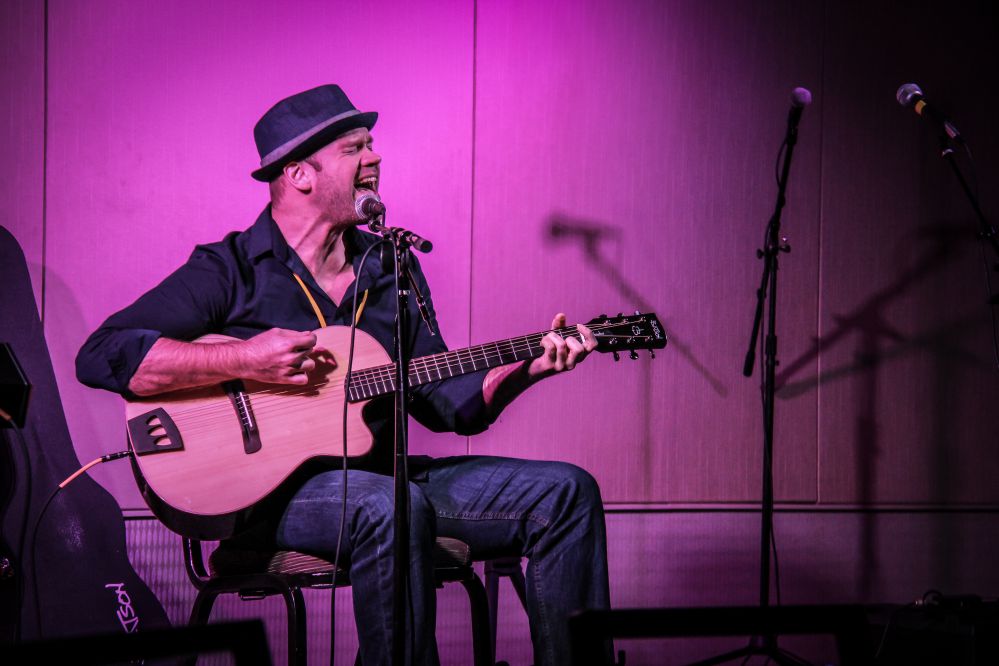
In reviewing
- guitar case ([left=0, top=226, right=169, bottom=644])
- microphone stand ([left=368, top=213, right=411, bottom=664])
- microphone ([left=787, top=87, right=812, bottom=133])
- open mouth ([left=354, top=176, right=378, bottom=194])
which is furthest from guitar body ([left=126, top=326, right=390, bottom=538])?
microphone ([left=787, top=87, right=812, bottom=133])

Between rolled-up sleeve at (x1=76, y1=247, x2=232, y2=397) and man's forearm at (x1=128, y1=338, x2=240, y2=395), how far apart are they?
0.09 feet

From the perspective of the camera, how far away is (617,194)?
340 cm

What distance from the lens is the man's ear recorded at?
260 cm

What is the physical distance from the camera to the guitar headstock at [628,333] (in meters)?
2.32

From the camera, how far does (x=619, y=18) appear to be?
3.43 meters

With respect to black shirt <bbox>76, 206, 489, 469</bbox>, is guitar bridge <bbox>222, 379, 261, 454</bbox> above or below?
below

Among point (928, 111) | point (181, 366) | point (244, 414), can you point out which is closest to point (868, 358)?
point (928, 111)

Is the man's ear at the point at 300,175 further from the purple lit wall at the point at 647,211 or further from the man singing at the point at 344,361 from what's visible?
the purple lit wall at the point at 647,211

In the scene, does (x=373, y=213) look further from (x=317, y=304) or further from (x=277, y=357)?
(x=317, y=304)

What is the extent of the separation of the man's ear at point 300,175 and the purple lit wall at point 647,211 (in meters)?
0.54

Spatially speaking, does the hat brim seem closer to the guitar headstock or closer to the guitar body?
the guitar body

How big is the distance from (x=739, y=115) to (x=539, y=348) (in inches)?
68.6

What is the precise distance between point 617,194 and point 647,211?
0.14 meters

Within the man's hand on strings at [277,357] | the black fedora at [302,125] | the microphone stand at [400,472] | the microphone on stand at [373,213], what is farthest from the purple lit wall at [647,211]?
the microphone stand at [400,472]
